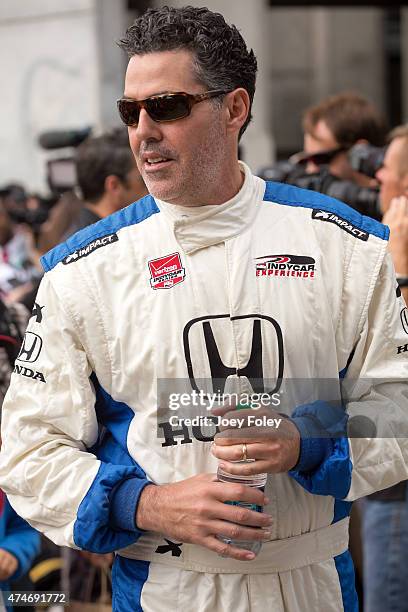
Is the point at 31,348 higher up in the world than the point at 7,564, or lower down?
higher up

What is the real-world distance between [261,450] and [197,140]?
772 mm

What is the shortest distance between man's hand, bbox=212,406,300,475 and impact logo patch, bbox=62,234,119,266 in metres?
0.54

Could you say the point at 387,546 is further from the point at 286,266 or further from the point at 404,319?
the point at 286,266

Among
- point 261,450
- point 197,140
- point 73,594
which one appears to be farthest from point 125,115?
point 73,594

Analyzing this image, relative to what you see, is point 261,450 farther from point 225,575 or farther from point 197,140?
point 197,140

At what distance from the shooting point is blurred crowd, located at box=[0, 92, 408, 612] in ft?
12.2

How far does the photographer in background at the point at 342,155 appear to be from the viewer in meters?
4.54

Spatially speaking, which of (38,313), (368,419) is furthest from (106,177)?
(368,419)

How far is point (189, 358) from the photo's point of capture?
2.59 m

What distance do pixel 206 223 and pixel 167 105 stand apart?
0.30 meters

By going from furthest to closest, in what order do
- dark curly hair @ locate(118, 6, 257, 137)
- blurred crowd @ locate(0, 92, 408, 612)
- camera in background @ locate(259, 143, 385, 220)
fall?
camera in background @ locate(259, 143, 385, 220) → blurred crowd @ locate(0, 92, 408, 612) → dark curly hair @ locate(118, 6, 257, 137)

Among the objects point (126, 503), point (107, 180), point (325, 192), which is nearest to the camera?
point (126, 503)

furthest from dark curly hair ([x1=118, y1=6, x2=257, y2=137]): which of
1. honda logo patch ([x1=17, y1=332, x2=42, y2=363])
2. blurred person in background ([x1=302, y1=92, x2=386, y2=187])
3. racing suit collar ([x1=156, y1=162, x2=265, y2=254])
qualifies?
blurred person in background ([x1=302, y1=92, x2=386, y2=187])

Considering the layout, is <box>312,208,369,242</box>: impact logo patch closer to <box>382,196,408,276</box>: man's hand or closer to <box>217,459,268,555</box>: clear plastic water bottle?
<box>217,459,268,555</box>: clear plastic water bottle
